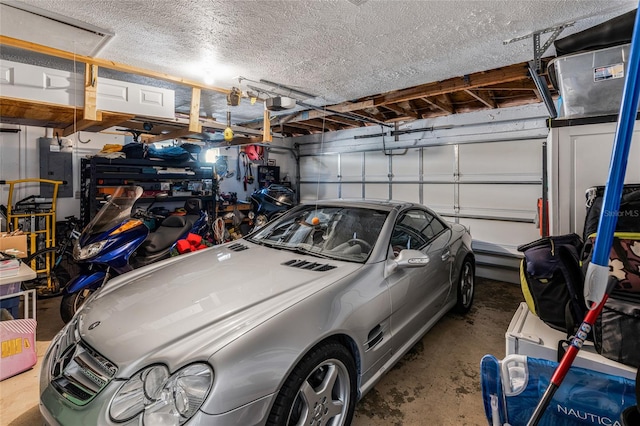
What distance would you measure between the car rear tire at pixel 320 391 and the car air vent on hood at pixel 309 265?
18.3 inches

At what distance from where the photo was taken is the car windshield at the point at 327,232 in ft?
7.08

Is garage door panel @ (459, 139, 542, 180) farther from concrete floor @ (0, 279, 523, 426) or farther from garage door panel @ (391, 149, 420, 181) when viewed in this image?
concrete floor @ (0, 279, 523, 426)

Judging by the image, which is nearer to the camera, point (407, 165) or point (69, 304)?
point (69, 304)

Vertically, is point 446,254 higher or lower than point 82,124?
lower

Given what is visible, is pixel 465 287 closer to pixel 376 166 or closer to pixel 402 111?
pixel 402 111

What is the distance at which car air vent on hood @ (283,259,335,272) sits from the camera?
185 cm

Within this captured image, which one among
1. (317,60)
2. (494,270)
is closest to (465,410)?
(317,60)

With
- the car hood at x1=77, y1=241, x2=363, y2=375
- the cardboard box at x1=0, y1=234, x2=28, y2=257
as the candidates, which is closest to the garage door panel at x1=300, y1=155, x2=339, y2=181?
the car hood at x1=77, y1=241, x2=363, y2=375

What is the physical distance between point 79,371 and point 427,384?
6.89ft

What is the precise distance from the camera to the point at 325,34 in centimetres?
235

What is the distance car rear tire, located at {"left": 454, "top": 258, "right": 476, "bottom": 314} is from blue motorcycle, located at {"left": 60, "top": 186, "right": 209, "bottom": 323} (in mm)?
3256

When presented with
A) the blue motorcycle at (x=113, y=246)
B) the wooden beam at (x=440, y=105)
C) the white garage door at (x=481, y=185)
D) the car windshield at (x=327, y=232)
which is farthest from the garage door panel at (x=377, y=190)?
the blue motorcycle at (x=113, y=246)

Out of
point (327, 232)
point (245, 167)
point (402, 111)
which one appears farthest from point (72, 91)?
point (245, 167)

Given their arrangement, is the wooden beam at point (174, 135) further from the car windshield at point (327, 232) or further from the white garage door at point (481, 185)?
the white garage door at point (481, 185)
